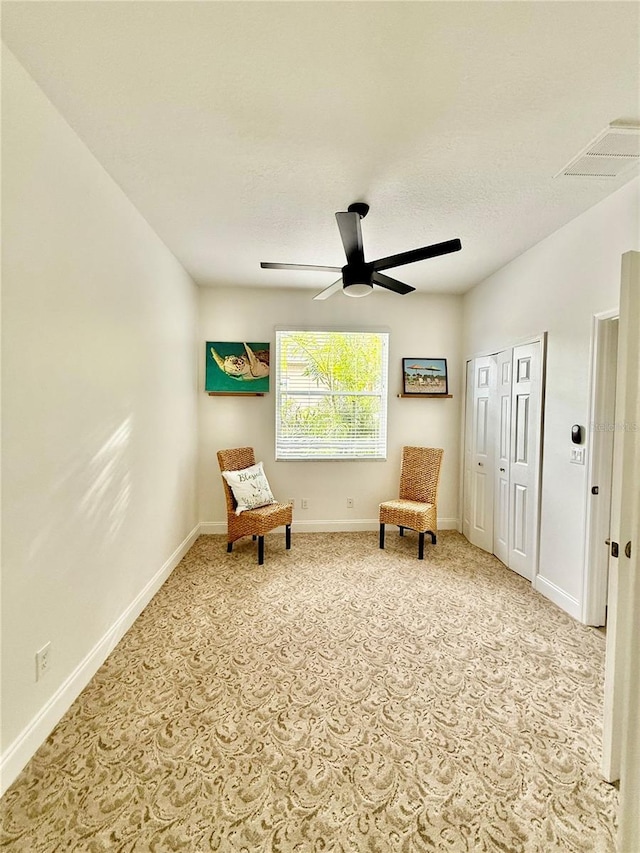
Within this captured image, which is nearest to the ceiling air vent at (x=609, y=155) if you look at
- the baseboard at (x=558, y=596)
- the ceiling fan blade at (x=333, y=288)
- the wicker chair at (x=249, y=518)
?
the ceiling fan blade at (x=333, y=288)

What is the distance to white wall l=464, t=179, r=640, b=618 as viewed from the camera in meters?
2.40

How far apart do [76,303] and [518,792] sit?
2.84 meters

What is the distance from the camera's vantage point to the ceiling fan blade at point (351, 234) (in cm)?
208

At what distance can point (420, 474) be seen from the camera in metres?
4.16

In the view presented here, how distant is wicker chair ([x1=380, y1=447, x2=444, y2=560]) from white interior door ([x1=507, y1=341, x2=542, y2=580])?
0.75 m

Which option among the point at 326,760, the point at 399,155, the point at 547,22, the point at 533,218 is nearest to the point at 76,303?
the point at 399,155

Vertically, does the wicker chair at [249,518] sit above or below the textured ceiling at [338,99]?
below

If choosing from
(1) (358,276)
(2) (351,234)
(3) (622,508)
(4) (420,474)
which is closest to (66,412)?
(2) (351,234)

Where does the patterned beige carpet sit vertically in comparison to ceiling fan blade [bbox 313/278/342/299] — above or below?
below

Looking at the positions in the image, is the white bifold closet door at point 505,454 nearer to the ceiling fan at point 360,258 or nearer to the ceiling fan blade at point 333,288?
the ceiling fan at point 360,258

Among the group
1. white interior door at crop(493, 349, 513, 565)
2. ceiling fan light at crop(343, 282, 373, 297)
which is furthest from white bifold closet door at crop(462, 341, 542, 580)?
ceiling fan light at crop(343, 282, 373, 297)

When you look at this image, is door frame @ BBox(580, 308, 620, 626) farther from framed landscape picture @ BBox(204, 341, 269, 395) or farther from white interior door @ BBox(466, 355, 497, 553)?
framed landscape picture @ BBox(204, 341, 269, 395)

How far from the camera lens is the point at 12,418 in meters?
1.46

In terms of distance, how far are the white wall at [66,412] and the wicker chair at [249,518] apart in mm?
905
